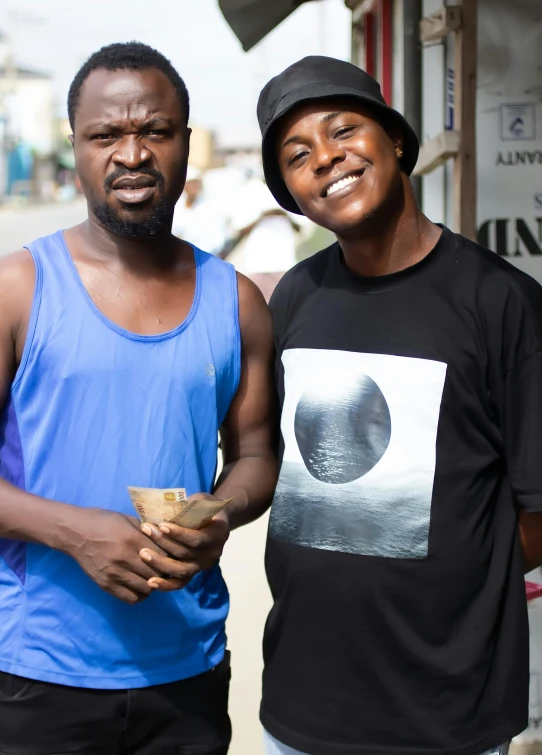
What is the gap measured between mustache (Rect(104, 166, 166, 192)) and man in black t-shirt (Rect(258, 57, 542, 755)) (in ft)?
1.07

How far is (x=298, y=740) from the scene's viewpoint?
7.33 ft

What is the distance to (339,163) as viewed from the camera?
2.31 meters

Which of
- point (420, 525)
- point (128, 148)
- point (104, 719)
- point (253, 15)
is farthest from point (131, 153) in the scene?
point (253, 15)

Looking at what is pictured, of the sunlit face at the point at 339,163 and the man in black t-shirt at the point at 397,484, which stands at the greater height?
the sunlit face at the point at 339,163

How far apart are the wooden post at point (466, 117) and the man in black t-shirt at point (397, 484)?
50.1 inches

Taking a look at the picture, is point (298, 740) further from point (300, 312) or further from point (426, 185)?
point (426, 185)

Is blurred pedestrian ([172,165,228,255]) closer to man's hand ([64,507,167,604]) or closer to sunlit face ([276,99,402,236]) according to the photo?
sunlit face ([276,99,402,236])

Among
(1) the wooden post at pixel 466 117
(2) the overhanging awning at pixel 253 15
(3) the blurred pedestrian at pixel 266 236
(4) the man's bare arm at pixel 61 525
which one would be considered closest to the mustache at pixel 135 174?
(4) the man's bare arm at pixel 61 525

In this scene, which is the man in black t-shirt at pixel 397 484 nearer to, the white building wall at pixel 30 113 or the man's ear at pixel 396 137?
the man's ear at pixel 396 137

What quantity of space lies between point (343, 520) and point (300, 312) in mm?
539

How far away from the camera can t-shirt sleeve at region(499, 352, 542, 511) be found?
212 centimetres

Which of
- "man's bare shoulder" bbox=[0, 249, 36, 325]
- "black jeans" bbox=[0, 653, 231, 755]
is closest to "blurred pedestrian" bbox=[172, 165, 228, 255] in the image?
"man's bare shoulder" bbox=[0, 249, 36, 325]

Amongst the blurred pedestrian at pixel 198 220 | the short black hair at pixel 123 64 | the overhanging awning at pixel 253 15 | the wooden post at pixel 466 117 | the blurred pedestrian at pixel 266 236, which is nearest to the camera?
the short black hair at pixel 123 64

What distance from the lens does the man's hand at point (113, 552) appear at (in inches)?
81.9
